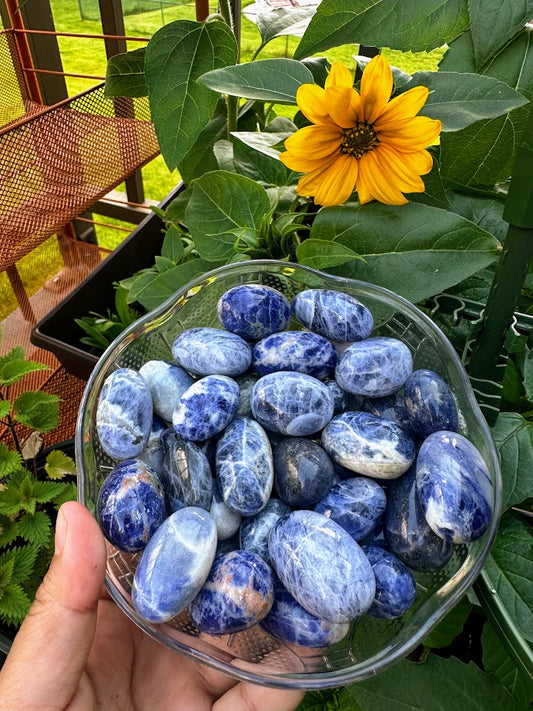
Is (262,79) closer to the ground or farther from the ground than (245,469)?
farther from the ground

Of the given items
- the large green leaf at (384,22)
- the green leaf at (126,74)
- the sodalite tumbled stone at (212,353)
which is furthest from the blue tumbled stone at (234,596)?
the green leaf at (126,74)

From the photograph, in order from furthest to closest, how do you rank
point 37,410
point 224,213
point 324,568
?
point 37,410, point 224,213, point 324,568

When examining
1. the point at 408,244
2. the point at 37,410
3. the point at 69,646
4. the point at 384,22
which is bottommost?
the point at 37,410

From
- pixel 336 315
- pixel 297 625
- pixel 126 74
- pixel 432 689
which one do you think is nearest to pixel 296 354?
pixel 336 315

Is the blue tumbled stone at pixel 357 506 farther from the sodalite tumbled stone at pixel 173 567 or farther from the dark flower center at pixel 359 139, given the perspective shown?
the dark flower center at pixel 359 139

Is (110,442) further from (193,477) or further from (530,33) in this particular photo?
(530,33)

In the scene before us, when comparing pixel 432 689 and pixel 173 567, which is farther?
pixel 432 689

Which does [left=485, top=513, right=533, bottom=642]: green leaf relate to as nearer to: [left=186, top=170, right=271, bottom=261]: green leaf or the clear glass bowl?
the clear glass bowl

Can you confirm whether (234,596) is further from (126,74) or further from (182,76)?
(126,74)
